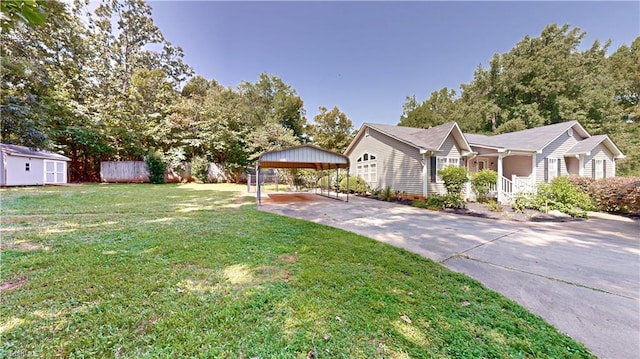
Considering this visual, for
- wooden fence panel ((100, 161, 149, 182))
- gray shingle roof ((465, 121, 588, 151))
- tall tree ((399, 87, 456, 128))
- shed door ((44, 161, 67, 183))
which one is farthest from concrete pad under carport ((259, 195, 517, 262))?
tall tree ((399, 87, 456, 128))

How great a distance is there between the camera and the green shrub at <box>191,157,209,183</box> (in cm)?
2077

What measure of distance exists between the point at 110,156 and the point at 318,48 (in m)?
20.6

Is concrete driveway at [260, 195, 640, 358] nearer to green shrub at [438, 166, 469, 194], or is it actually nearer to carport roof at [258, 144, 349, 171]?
green shrub at [438, 166, 469, 194]

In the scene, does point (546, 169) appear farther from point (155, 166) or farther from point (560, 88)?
point (155, 166)

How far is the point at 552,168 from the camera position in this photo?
1373 centimetres

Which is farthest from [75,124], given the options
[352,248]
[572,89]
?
[572,89]

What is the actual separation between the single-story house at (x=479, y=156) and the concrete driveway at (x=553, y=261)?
184 inches

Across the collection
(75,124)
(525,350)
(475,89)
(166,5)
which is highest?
(475,89)

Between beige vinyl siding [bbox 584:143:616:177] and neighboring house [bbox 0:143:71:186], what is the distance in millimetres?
31694

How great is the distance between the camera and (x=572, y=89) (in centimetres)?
2314

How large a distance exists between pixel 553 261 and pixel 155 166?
23.3m

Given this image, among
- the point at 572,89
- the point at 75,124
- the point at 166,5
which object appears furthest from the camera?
the point at 572,89

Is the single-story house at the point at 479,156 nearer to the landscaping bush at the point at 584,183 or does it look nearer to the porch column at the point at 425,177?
the porch column at the point at 425,177

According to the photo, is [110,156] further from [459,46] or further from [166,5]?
[459,46]
